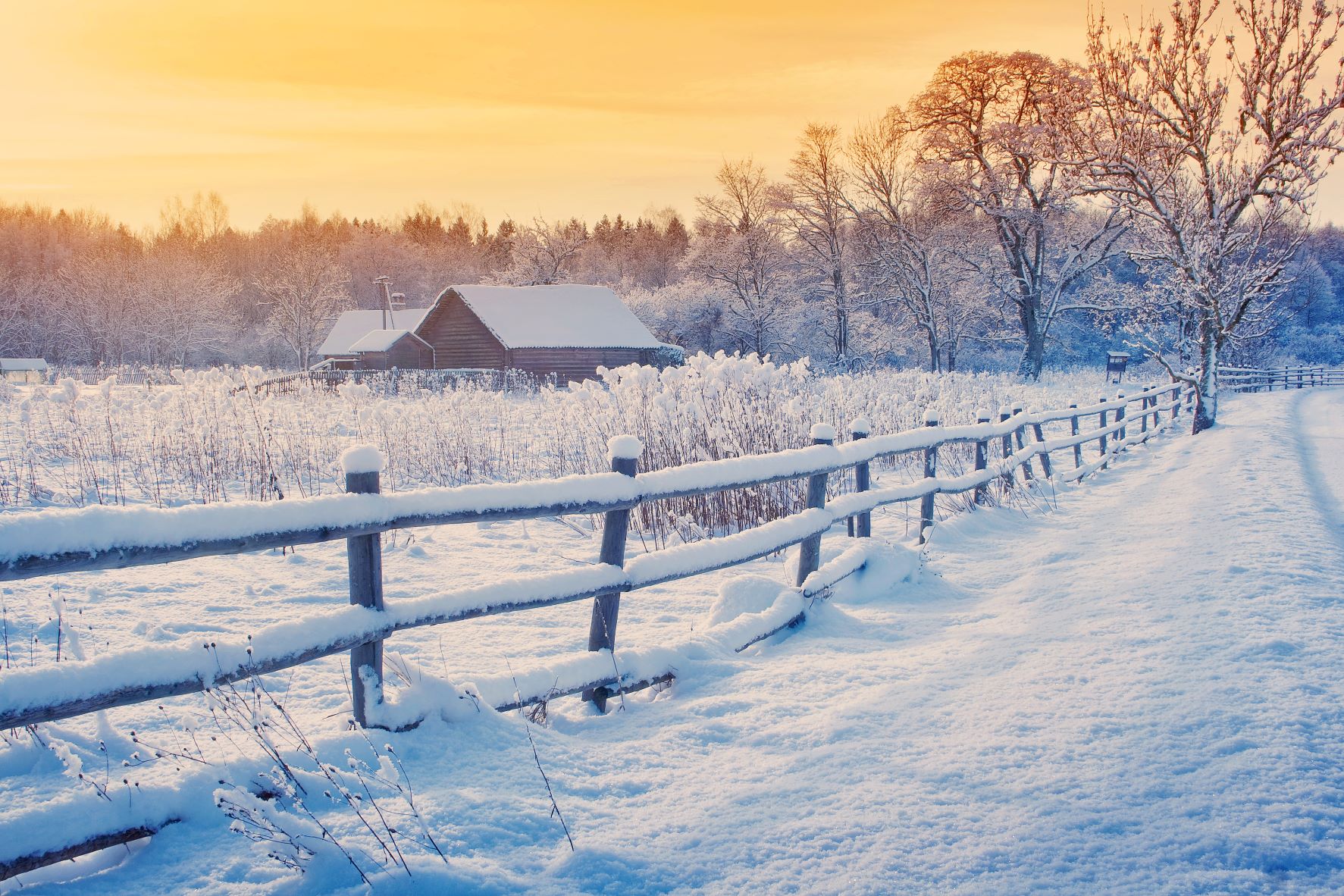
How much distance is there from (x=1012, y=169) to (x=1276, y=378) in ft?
67.1

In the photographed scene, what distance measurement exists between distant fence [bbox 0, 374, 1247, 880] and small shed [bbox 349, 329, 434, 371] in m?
38.6

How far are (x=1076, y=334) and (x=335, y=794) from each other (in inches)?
2779

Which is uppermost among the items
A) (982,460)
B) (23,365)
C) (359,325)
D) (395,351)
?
(359,325)

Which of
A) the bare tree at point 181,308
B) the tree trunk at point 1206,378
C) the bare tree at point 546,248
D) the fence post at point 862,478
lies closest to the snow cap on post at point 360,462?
the fence post at point 862,478

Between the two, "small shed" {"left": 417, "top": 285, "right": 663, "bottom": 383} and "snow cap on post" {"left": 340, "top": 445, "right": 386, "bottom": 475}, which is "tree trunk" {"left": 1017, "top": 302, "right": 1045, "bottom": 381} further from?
"snow cap on post" {"left": 340, "top": 445, "right": 386, "bottom": 475}

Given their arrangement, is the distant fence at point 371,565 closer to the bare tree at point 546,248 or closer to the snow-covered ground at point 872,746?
the snow-covered ground at point 872,746

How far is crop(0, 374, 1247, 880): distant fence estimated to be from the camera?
7.68ft

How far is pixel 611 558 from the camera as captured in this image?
13.5ft

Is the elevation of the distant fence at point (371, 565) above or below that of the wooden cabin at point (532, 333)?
below

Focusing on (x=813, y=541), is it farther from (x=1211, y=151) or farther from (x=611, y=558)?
A: (x=1211, y=151)

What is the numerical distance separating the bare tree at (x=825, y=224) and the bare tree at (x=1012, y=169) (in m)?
5.87

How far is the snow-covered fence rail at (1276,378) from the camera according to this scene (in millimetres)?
36188

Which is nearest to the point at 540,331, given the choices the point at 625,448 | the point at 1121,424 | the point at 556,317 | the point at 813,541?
the point at 556,317

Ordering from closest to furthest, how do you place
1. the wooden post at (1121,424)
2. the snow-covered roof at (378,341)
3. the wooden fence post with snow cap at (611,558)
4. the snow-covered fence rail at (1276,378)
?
the wooden fence post with snow cap at (611,558) < the wooden post at (1121,424) < the snow-covered fence rail at (1276,378) < the snow-covered roof at (378,341)
